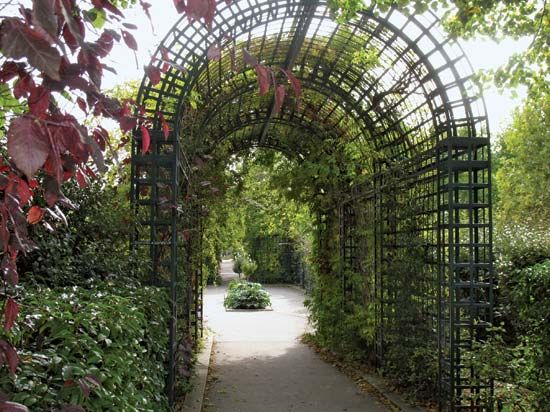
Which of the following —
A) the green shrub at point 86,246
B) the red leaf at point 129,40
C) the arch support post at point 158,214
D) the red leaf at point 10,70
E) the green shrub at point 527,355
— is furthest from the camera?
the arch support post at point 158,214

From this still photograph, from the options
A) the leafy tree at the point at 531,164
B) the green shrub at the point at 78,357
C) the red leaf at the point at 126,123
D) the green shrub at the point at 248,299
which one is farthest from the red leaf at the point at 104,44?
the leafy tree at the point at 531,164

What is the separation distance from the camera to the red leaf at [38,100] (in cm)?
102

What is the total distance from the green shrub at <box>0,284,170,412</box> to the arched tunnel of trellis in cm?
188

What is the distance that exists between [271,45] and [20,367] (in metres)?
7.04

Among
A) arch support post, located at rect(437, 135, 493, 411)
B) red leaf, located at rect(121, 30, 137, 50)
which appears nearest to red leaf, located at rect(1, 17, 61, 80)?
red leaf, located at rect(121, 30, 137, 50)

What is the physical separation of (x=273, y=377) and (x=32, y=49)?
831cm

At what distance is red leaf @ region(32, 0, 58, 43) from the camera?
0.78m

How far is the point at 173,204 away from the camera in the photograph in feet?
18.7

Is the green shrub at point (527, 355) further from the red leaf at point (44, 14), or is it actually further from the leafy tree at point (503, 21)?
the red leaf at point (44, 14)

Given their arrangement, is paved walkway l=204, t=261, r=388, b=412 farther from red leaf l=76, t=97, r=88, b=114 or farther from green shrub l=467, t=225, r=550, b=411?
red leaf l=76, t=97, r=88, b=114

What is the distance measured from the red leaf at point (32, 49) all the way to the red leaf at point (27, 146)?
0.09 m

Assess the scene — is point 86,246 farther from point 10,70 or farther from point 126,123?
point 10,70

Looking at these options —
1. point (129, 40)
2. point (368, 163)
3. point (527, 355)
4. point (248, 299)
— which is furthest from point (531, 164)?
point (129, 40)

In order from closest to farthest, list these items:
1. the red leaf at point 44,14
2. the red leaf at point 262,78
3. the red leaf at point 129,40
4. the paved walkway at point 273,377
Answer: the red leaf at point 44,14 → the red leaf at point 262,78 → the red leaf at point 129,40 → the paved walkway at point 273,377
